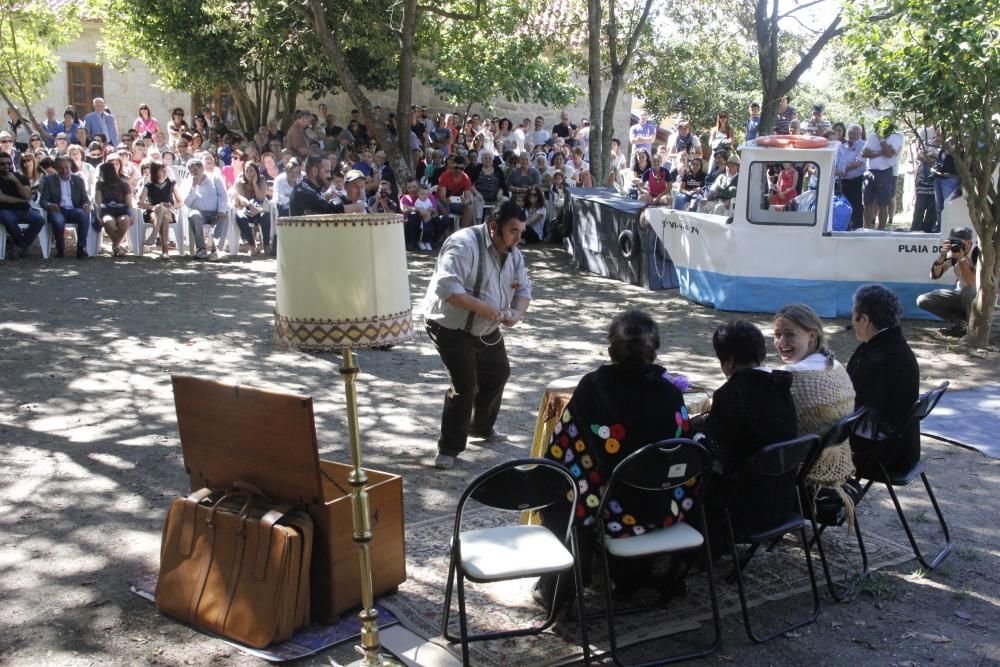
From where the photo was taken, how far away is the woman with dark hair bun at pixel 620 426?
12.9 feet

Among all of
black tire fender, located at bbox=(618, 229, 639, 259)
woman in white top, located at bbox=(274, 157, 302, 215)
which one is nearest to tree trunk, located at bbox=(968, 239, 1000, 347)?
black tire fender, located at bbox=(618, 229, 639, 259)

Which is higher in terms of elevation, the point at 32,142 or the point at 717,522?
the point at 32,142

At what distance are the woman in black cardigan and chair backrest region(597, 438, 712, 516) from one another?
1.30 metres

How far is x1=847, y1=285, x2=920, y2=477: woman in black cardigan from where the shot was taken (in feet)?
15.7

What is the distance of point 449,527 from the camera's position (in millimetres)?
5152

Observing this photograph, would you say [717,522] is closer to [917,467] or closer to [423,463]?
[917,467]

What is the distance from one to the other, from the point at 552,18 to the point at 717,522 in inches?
840

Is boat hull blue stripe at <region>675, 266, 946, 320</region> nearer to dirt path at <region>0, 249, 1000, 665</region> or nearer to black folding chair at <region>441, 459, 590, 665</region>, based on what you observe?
dirt path at <region>0, 249, 1000, 665</region>

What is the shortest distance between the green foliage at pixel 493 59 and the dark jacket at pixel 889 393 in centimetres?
1341

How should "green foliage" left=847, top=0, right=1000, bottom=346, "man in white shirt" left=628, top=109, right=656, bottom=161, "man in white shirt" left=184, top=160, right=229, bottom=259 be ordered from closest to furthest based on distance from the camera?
"green foliage" left=847, top=0, right=1000, bottom=346 → "man in white shirt" left=184, top=160, right=229, bottom=259 → "man in white shirt" left=628, top=109, right=656, bottom=161

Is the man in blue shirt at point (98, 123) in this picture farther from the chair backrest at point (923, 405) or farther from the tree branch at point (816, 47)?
the chair backrest at point (923, 405)

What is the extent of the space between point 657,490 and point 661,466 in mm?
118

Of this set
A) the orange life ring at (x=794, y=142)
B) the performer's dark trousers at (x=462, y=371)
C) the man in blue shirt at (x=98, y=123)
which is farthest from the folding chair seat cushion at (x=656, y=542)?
the man in blue shirt at (x=98, y=123)

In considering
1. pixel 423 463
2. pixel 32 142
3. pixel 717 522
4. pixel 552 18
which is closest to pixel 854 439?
pixel 717 522
